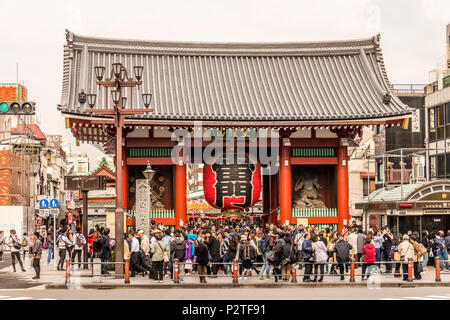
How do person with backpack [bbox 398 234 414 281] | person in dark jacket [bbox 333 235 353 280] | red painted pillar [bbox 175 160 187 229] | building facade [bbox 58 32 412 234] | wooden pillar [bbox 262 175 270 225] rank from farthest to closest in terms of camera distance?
wooden pillar [bbox 262 175 270 225] < red painted pillar [bbox 175 160 187 229] < building facade [bbox 58 32 412 234] < person in dark jacket [bbox 333 235 353 280] < person with backpack [bbox 398 234 414 281]

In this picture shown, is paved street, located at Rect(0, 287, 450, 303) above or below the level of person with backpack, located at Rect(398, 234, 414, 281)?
below

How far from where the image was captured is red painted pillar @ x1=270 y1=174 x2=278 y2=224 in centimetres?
3747

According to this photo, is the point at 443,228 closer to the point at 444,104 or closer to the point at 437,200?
the point at 437,200

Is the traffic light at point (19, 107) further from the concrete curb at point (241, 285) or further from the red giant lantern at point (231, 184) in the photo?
the concrete curb at point (241, 285)

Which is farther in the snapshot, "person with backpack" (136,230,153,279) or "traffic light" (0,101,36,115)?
"traffic light" (0,101,36,115)

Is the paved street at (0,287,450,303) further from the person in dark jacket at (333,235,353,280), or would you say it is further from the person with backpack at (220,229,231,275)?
the person with backpack at (220,229,231,275)

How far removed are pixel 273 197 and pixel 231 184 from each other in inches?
175

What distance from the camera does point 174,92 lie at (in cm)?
3650

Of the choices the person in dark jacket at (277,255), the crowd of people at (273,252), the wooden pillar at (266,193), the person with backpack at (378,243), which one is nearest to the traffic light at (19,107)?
the wooden pillar at (266,193)

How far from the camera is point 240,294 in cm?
2162

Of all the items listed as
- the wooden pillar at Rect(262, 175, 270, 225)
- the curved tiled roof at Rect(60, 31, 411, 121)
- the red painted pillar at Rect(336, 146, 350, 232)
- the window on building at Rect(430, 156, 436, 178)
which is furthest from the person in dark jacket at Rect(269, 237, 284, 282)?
the window on building at Rect(430, 156, 436, 178)

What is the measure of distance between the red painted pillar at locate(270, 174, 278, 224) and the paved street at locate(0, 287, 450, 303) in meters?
13.9

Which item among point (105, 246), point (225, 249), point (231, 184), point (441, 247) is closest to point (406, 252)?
point (441, 247)

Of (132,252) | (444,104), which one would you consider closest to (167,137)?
(132,252)
